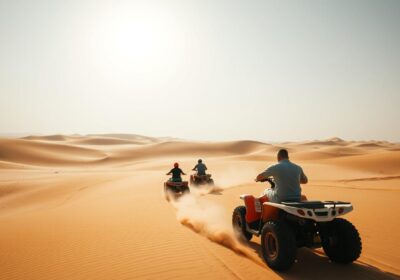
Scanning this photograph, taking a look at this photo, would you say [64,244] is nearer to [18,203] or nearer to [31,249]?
[31,249]

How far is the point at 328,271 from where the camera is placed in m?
5.34

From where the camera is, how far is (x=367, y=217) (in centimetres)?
972

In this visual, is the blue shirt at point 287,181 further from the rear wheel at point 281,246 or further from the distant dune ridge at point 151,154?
the distant dune ridge at point 151,154

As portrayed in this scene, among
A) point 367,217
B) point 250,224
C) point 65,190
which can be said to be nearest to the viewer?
point 250,224

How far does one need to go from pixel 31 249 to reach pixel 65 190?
50.6 ft

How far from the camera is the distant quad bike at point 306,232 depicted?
5.00 metres

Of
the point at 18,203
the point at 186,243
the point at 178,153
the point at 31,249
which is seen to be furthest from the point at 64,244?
the point at 178,153

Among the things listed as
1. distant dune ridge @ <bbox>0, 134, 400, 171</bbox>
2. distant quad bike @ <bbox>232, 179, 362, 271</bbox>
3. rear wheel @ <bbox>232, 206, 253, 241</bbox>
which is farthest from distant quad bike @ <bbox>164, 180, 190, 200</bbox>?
distant dune ridge @ <bbox>0, 134, 400, 171</bbox>

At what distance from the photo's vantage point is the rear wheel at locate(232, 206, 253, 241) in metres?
6.93

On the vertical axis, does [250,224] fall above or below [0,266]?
above

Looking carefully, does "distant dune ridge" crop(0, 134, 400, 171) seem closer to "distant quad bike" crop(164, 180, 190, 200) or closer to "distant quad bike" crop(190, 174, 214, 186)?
"distant quad bike" crop(190, 174, 214, 186)

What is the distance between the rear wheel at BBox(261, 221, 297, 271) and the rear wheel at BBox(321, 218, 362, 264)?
770 mm

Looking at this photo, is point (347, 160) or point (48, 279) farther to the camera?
point (347, 160)

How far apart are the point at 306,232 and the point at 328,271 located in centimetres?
71
